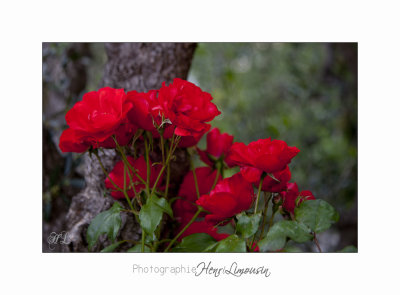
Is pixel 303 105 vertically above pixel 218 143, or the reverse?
pixel 303 105

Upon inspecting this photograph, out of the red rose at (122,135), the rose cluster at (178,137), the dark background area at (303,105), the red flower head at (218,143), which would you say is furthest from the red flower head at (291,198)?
the dark background area at (303,105)

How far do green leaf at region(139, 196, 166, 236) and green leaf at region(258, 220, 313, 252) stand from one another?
140mm

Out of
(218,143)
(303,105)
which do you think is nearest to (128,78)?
(218,143)

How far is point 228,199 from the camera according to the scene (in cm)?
49

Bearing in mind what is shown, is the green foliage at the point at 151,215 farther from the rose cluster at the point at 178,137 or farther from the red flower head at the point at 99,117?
the red flower head at the point at 99,117

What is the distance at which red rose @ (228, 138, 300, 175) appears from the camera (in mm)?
479

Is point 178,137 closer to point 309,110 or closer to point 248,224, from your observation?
point 248,224

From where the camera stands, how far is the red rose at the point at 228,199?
0.50 meters

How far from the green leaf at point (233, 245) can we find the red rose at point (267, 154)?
0.31ft

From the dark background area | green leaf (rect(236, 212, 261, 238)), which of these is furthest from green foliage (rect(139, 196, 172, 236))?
the dark background area

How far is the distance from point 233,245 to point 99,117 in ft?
0.79
